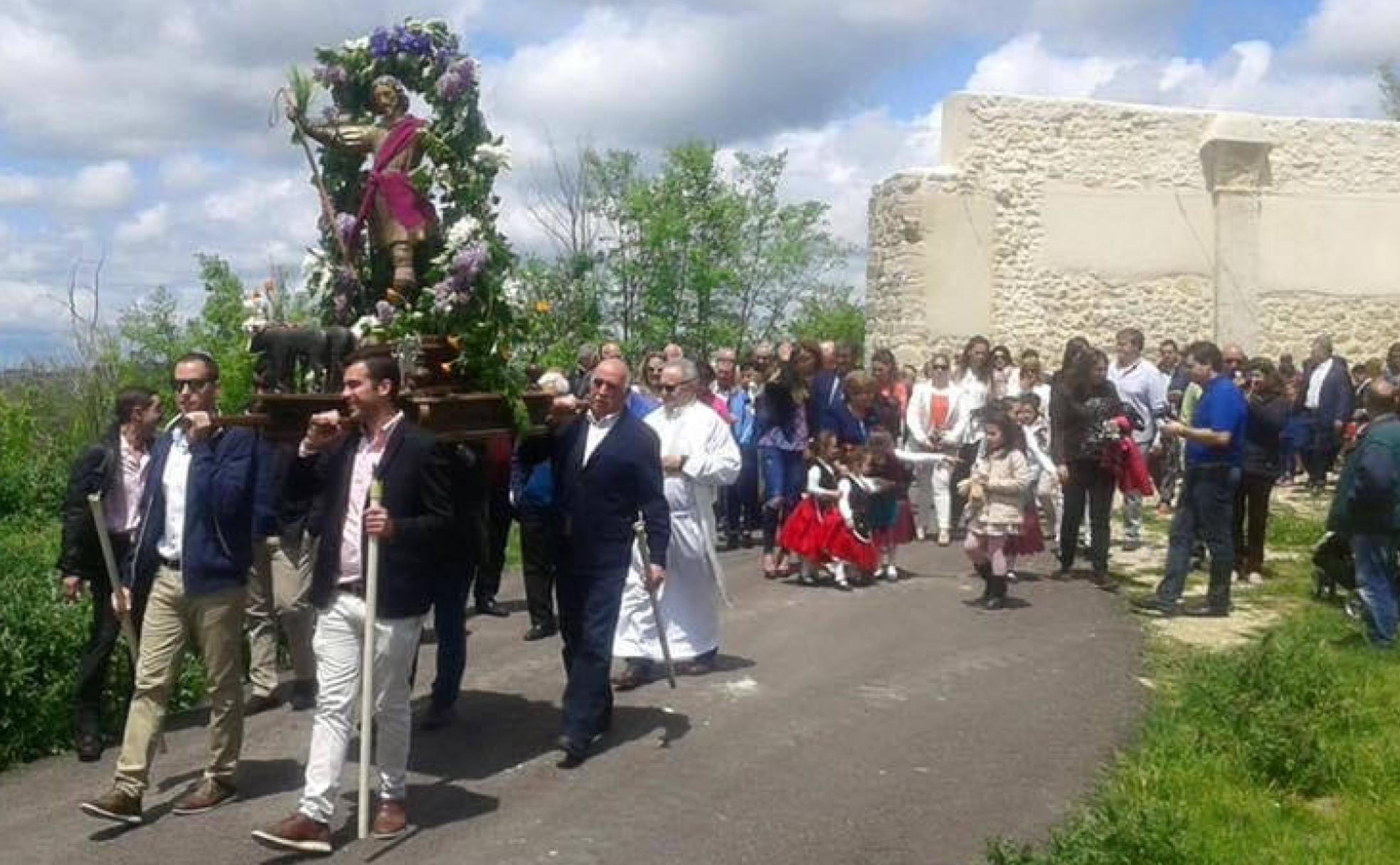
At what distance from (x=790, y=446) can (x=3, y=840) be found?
7569 millimetres

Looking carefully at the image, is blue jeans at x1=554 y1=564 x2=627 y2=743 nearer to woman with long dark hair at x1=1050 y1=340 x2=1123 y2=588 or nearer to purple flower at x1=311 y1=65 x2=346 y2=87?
purple flower at x1=311 y1=65 x2=346 y2=87

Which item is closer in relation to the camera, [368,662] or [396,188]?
[368,662]

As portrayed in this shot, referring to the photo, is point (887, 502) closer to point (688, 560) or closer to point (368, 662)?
point (688, 560)

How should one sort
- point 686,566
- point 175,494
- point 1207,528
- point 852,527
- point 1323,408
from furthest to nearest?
point 1323,408 < point 852,527 < point 1207,528 < point 686,566 < point 175,494

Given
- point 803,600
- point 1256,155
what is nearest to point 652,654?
point 803,600

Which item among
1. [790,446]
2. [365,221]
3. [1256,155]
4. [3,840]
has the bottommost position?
[3,840]

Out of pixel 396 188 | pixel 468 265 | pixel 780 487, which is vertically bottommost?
pixel 780 487

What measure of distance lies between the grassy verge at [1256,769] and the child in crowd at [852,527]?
2949 millimetres

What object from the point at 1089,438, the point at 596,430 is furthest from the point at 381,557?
the point at 1089,438

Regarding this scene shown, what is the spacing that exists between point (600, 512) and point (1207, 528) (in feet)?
17.5

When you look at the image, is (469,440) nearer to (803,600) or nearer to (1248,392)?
(803,600)

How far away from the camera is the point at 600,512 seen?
7.64 meters

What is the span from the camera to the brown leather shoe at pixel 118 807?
260 inches

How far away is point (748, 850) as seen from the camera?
6184 millimetres
